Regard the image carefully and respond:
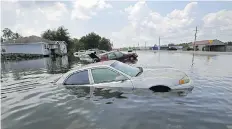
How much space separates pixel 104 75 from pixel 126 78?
91 cm

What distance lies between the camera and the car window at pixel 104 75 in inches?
287

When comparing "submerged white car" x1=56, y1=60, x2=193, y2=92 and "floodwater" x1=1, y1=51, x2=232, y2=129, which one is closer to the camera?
"floodwater" x1=1, y1=51, x2=232, y2=129

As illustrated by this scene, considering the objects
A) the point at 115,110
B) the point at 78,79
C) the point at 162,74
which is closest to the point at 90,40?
the point at 78,79

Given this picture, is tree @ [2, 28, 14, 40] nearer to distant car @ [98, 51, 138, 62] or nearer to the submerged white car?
distant car @ [98, 51, 138, 62]

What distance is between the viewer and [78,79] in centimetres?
771

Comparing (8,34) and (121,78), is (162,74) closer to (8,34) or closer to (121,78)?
(121,78)

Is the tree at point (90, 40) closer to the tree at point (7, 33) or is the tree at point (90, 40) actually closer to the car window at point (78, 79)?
the tree at point (7, 33)

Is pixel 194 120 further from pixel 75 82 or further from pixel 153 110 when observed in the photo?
pixel 75 82

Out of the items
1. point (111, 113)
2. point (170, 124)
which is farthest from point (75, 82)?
point (170, 124)

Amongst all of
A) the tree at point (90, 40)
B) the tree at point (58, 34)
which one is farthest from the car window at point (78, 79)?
the tree at point (90, 40)

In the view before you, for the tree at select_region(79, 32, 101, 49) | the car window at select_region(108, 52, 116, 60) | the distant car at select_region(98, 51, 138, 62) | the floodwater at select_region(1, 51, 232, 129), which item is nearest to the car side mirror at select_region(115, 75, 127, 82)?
the floodwater at select_region(1, 51, 232, 129)

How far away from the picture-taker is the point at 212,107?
5621 mm

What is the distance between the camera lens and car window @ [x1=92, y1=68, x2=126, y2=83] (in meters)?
7.28

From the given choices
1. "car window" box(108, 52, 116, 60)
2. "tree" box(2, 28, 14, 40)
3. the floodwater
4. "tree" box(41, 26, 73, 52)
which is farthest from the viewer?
"tree" box(2, 28, 14, 40)
